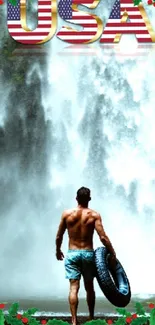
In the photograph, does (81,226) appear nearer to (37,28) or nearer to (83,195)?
(83,195)

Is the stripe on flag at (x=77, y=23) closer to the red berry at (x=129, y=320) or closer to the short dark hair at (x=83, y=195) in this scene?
the short dark hair at (x=83, y=195)

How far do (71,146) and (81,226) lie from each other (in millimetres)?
18282

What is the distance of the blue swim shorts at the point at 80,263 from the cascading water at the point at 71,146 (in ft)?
55.1

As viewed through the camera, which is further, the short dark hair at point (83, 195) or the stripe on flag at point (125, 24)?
the stripe on flag at point (125, 24)

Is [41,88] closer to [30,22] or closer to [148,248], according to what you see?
[30,22]

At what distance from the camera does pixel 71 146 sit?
83.4 ft

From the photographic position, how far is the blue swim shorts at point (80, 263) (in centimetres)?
714

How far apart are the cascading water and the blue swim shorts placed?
1680 centimetres

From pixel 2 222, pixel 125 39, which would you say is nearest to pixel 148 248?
pixel 2 222

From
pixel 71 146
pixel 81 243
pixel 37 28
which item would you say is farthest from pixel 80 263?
pixel 71 146

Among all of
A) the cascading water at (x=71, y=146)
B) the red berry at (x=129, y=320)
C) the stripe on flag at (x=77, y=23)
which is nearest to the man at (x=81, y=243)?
the red berry at (x=129, y=320)

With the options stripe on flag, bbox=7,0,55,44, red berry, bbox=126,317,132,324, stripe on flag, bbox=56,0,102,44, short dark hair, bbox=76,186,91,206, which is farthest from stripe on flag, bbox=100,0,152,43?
red berry, bbox=126,317,132,324

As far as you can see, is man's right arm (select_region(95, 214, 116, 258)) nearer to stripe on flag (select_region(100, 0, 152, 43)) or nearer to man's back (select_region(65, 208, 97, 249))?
man's back (select_region(65, 208, 97, 249))

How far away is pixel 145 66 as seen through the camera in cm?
2608
